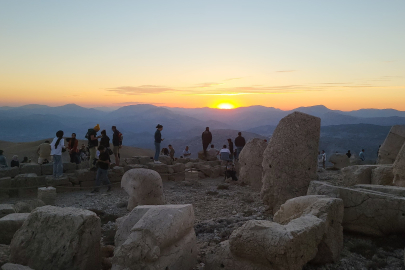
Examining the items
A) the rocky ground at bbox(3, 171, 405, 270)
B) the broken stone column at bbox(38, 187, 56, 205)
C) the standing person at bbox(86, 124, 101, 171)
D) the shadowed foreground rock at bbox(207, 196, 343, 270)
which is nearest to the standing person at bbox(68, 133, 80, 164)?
the standing person at bbox(86, 124, 101, 171)

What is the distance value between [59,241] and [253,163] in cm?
861

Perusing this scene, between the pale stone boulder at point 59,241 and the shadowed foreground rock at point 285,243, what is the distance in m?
1.63

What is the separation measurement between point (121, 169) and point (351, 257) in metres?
8.98

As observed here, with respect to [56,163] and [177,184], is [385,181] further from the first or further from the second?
[56,163]

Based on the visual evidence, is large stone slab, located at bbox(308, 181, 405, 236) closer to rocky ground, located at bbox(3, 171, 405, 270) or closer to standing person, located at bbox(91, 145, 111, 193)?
rocky ground, located at bbox(3, 171, 405, 270)

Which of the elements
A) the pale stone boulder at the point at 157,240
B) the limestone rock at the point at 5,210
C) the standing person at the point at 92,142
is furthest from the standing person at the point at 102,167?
the pale stone boulder at the point at 157,240

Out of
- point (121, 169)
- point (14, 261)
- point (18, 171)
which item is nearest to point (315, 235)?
point (14, 261)

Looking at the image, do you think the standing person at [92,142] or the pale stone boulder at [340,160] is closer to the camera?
the standing person at [92,142]

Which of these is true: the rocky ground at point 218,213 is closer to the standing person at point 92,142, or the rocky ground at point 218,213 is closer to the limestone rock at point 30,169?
the standing person at point 92,142

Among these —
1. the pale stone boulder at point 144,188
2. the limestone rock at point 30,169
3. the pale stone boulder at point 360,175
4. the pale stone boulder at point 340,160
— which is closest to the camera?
the pale stone boulder at point 144,188

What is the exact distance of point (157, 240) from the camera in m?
3.62

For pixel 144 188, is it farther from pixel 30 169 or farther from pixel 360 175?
pixel 360 175

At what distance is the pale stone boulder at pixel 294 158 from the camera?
6.99 metres

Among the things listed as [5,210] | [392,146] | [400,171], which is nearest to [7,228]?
[5,210]
